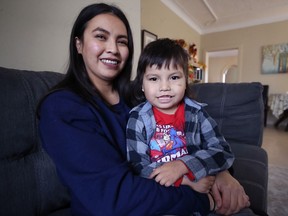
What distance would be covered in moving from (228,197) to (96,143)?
49cm

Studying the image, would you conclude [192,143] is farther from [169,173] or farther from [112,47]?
[112,47]

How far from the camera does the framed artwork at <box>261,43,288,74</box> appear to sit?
4680mm

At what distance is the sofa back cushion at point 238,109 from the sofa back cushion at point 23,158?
42.3 inches

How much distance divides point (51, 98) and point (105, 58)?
28cm

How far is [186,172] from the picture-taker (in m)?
0.65

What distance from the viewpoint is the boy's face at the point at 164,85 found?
80 cm

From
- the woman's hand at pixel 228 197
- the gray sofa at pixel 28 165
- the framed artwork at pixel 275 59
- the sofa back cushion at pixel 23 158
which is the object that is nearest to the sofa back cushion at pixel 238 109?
the gray sofa at pixel 28 165

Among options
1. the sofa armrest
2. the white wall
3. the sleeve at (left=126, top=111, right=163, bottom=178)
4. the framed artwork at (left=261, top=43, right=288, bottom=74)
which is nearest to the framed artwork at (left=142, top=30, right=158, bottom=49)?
the white wall

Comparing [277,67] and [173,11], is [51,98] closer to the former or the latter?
[173,11]

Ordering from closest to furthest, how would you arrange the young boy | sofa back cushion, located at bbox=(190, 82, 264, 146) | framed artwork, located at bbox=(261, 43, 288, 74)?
the young boy, sofa back cushion, located at bbox=(190, 82, 264, 146), framed artwork, located at bbox=(261, 43, 288, 74)

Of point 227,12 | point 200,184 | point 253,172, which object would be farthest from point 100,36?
point 227,12

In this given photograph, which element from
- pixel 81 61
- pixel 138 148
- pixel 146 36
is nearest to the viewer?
pixel 138 148

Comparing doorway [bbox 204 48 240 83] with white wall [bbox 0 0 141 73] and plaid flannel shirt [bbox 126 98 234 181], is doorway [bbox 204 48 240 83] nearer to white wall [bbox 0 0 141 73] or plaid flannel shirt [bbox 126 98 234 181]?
white wall [bbox 0 0 141 73]

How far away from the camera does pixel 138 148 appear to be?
2.39 ft
